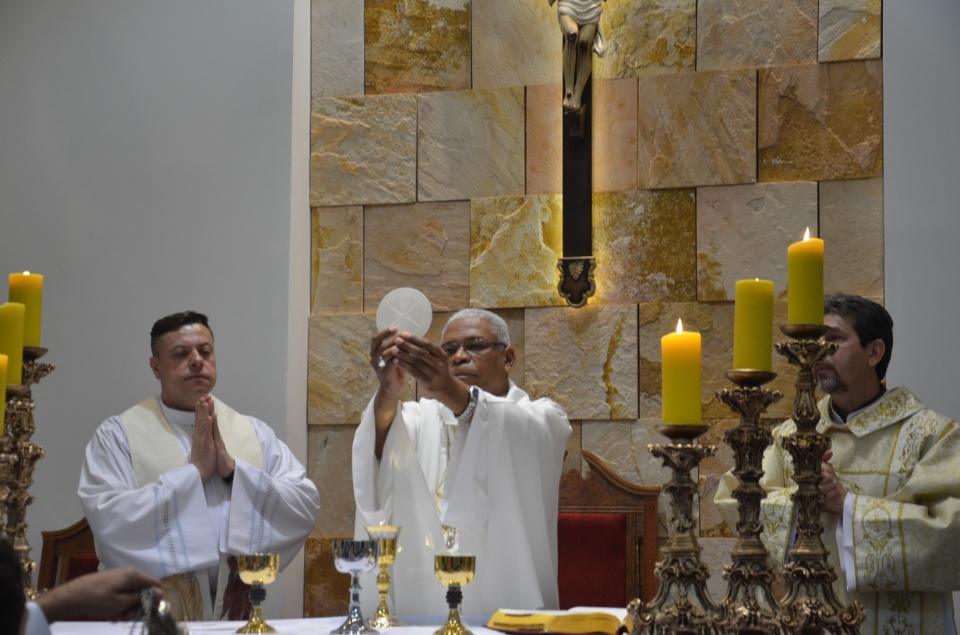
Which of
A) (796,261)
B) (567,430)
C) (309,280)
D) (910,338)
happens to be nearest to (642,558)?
(567,430)

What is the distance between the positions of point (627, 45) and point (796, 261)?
3724 millimetres

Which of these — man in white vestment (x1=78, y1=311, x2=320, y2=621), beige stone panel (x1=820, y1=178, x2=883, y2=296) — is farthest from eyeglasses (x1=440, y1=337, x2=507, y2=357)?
beige stone panel (x1=820, y1=178, x2=883, y2=296)

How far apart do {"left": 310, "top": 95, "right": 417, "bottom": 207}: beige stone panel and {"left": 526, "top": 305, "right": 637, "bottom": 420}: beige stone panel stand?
1.00 meters

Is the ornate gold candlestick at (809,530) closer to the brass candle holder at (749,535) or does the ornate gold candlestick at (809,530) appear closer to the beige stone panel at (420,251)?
the brass candle holder at (749,535)

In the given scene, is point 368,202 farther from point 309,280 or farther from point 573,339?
point 573,339

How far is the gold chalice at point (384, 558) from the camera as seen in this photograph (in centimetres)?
356

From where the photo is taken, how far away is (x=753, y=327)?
255 cm

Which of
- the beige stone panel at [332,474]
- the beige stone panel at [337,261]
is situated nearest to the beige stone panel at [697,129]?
the beige stone panel at [337,261]

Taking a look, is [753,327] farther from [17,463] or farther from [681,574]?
[17,463]

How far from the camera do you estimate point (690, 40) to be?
19.7 feet

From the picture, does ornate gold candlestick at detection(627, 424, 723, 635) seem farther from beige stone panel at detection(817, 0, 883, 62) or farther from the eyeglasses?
beige stone panel at detection(817, 0, 883, 62)

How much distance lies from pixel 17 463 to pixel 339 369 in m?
2.98

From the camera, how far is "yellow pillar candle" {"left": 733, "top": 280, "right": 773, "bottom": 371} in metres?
2.54

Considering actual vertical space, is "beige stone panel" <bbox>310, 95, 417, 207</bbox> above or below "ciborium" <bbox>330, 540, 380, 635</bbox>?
above
